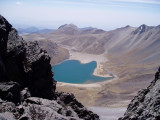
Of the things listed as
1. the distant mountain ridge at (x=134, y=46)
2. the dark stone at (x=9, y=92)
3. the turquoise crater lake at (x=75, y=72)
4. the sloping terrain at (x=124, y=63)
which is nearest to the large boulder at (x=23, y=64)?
the dark stone at (x=9, y=92)

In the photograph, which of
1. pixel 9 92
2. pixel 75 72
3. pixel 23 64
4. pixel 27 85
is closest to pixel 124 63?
pixel 75 72

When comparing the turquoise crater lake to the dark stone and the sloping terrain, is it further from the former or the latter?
the dark stone

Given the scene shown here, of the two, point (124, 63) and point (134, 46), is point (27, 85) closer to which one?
point (124, 63)

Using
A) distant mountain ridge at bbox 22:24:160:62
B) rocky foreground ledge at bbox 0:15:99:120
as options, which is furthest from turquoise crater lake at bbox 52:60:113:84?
rocky foreground ledge at bbox 0:15:99:120

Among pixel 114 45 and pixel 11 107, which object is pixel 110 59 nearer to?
pixel 114 45

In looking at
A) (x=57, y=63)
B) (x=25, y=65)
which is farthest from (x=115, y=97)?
(x=57, y=63)
